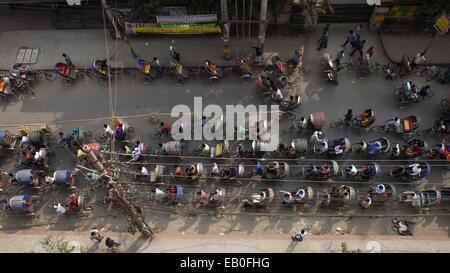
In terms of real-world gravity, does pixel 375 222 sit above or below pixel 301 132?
below

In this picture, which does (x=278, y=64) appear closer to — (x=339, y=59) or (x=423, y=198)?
(x=339, y=59)

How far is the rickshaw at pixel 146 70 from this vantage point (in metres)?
17.9

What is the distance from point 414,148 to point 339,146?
11.6 ft

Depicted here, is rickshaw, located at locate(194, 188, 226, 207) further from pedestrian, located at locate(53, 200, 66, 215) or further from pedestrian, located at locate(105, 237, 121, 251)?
pedestrian, located at locate(53, 200, 66, 215)

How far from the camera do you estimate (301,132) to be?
1678 centimetres

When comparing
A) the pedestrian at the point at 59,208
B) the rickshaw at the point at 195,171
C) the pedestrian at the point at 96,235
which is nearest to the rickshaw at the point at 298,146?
the rickshaw at the point at 195,171

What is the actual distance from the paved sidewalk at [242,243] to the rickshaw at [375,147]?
3945 mm

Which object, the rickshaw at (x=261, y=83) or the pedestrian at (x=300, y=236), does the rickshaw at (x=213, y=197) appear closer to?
the pedestrian at (x=300, y=236)

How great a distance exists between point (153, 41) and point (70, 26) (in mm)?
5821

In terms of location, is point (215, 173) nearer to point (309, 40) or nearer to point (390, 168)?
point (390, 168)

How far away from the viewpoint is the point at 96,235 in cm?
1398

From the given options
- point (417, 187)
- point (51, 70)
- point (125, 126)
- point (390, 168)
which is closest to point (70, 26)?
point (51, 70)

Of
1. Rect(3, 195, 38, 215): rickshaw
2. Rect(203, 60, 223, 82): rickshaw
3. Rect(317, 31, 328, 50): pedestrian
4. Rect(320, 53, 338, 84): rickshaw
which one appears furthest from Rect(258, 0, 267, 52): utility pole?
Rect(3, 195, 38, 215): rickshaw

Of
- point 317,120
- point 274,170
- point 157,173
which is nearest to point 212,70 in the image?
point 317,120
